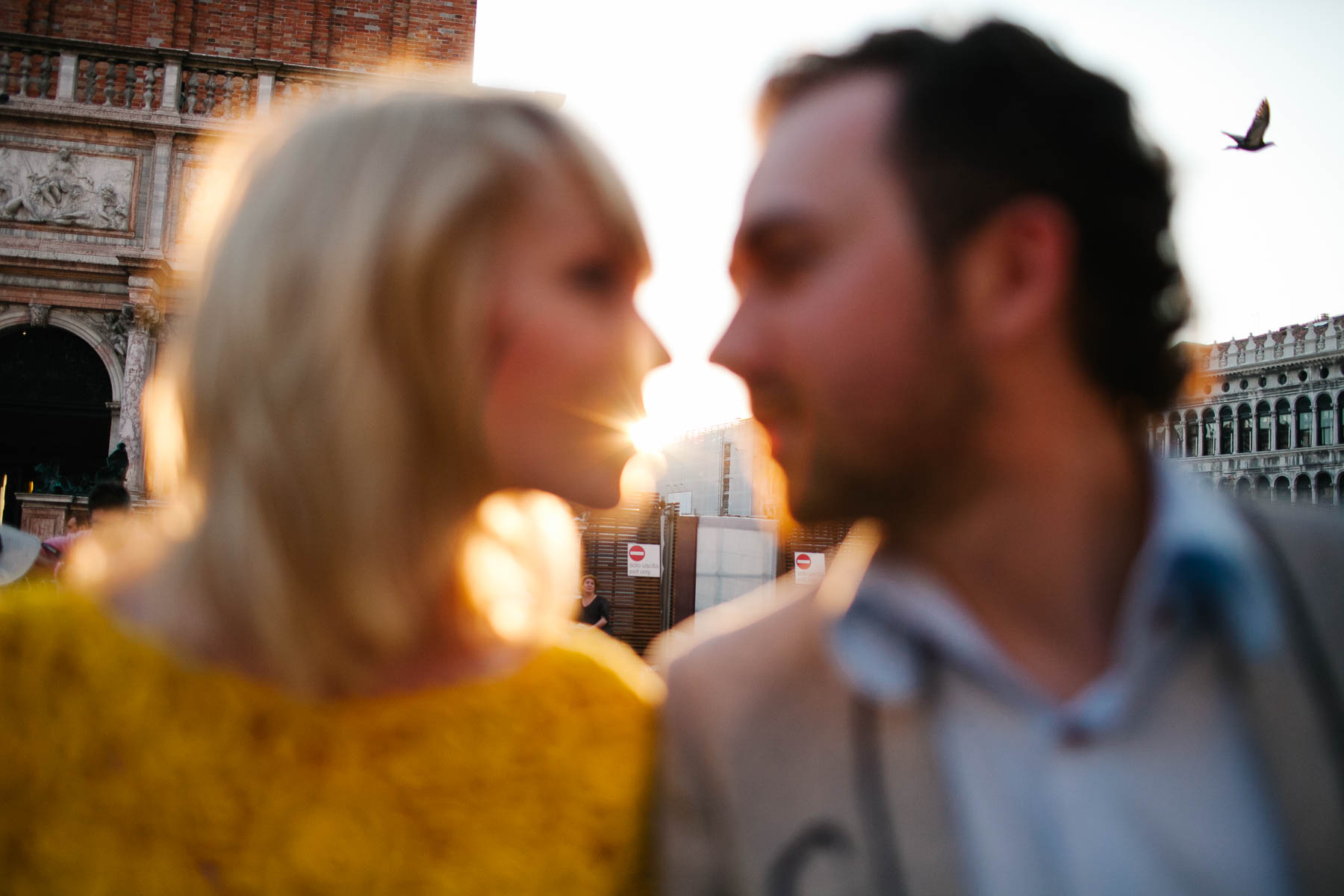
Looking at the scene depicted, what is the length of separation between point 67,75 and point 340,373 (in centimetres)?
1956

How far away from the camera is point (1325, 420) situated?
43062mm

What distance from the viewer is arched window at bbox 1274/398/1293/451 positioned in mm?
44312

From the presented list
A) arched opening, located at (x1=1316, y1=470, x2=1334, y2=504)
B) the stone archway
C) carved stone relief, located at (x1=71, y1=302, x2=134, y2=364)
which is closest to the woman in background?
the stone archway

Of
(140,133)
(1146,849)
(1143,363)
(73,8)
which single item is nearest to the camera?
(1146,849)

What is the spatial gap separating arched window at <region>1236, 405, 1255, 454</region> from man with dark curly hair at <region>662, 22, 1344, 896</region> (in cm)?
5399

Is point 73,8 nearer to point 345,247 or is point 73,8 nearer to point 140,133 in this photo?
point 140,133

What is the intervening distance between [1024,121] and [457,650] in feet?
4.51

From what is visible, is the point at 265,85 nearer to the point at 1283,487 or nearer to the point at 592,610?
the point at 592,610

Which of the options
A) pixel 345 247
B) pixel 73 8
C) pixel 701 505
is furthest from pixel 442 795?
pixel 701 505

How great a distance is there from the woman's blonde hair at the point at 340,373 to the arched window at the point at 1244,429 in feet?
179

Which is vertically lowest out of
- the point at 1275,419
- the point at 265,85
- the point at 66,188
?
the point at 66,188

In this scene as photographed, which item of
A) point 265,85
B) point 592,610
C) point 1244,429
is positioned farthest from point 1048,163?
point 1244,429

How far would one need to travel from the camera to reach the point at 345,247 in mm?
1404

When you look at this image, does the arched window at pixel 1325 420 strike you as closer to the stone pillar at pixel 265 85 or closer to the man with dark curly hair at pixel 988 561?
the stone pillar at pixel 265 85
